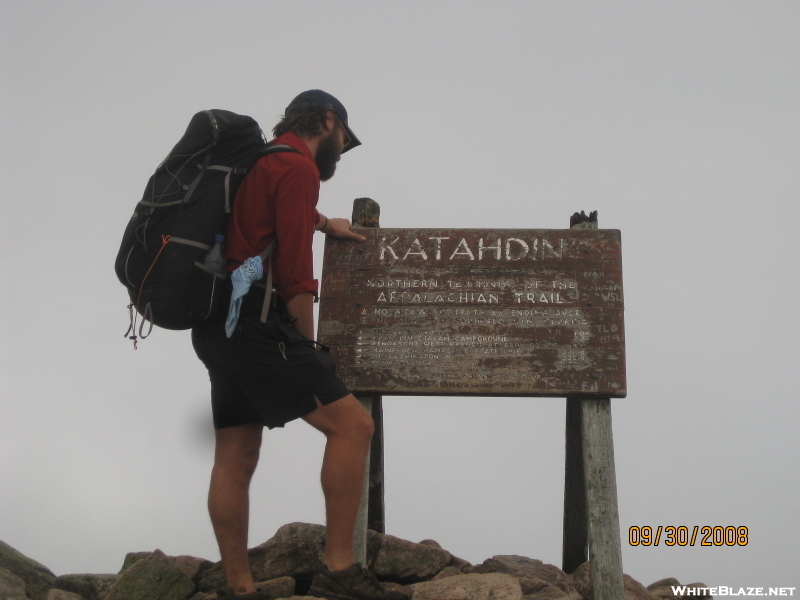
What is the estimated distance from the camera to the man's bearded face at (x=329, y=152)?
Result: 4.41m

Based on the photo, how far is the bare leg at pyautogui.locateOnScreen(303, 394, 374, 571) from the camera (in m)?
3.94

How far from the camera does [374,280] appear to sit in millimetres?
5289

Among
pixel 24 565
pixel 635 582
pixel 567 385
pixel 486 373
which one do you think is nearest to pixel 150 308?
pixel 486 373

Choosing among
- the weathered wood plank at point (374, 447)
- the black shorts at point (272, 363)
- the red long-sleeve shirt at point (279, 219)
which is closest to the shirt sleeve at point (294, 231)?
the red long-sleeve shirt at point (279, 219)

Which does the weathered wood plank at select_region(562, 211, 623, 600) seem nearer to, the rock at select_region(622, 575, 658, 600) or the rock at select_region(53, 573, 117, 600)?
the rock at select_region(622, 575, 658, 600)

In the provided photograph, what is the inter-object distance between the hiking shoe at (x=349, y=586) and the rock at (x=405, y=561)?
5.09 feet


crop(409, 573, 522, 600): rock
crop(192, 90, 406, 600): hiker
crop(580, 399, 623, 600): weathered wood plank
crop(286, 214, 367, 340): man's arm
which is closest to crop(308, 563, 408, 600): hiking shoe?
crop(192, 90, 406, 600): hiker

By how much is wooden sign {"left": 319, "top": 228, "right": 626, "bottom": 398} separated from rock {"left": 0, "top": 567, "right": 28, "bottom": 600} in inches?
90.8

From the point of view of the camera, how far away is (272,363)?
12.9ft

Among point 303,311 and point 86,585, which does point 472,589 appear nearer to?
point 303,311

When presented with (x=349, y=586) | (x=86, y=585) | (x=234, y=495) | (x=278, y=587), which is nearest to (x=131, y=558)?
(x=86, y=585)

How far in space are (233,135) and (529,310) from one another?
7.05ft

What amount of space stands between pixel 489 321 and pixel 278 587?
201 cm

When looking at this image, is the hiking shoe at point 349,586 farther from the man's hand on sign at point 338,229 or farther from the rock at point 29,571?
the rock at point 29,571
